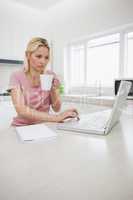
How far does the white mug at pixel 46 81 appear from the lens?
47.6 inches

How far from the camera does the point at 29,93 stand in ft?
3.94

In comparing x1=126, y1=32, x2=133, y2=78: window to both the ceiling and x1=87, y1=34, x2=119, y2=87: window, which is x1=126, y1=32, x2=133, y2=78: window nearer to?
x1=87, y1=34, x2=119, y2=87: window

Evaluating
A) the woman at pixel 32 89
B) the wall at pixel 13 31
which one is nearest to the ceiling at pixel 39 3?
the wall at pixel 13 31

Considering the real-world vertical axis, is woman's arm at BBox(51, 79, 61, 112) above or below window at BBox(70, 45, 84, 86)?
below

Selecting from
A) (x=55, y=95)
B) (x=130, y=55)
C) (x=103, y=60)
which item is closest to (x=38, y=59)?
(x=55, y=95)

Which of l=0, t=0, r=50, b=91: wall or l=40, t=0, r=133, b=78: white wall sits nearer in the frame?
l=40, t=0, r=133, b=78: white wall

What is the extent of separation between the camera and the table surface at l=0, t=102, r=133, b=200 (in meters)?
0.34

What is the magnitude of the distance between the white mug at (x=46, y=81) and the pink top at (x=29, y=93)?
28 mm

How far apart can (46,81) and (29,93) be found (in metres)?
0.14

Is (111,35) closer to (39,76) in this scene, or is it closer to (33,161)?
(39,76)

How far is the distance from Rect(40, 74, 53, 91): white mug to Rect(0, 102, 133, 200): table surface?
59cm

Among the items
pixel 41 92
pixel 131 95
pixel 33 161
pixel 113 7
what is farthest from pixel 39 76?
pixel 113 7

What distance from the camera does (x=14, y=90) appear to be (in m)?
1.17

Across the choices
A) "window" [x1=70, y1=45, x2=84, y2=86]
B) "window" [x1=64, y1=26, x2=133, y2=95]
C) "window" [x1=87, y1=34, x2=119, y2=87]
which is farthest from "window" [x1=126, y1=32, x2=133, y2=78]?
"window" [x1=70, y1=45, x2=84, y2=86]
